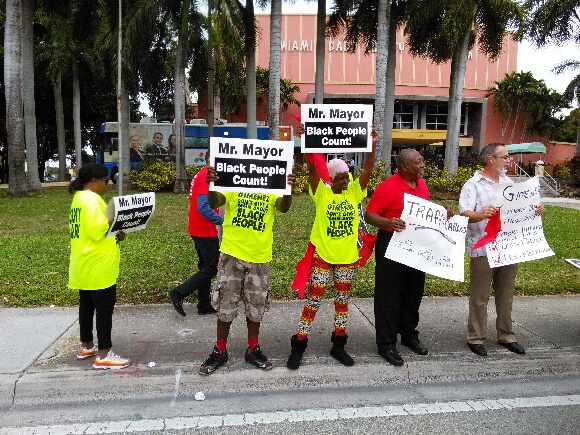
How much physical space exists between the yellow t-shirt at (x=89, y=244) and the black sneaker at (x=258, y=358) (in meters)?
1.31

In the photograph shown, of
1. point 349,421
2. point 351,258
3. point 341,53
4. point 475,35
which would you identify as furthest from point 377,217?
point 341,53

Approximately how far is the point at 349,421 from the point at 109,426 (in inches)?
64.2

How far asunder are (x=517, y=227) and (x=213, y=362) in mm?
2923

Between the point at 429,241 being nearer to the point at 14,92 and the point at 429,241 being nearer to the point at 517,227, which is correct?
the point at 517,227

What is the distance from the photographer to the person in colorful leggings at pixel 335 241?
418 centimetres

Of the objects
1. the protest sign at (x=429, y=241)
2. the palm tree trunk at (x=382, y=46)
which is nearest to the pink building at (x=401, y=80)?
the palm tree trunk at (x=382, y=46)

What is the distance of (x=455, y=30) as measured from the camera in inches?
790

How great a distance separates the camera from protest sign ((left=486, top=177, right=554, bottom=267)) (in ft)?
14.6

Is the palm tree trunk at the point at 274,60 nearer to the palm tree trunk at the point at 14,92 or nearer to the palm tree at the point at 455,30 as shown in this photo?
the palm tree at the point at 455,30

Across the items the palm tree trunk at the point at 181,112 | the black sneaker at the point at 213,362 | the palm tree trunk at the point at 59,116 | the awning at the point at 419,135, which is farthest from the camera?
the awning at the point at 419,135

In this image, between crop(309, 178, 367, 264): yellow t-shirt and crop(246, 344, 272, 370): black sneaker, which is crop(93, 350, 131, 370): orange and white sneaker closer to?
crop(246, 344, 272, 370): black sneaker

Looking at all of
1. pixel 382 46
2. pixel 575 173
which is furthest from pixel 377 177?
pixel 575 173

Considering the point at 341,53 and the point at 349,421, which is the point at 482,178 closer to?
the point at 349,421

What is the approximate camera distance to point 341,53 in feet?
138
